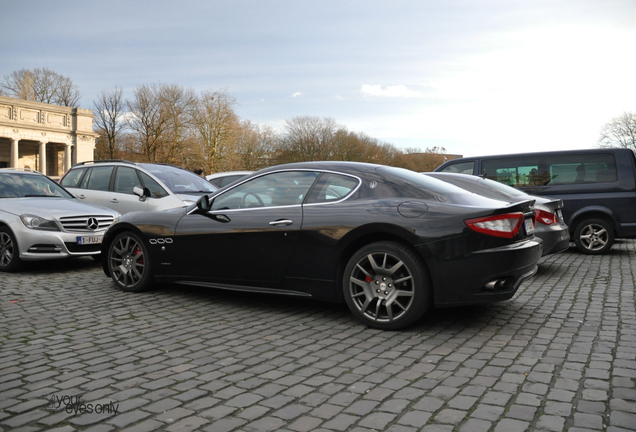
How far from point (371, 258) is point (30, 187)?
7.26 m

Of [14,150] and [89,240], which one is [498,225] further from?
[14,150]

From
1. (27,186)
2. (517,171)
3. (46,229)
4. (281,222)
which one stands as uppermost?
(517,171)

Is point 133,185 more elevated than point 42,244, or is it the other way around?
point 133,185

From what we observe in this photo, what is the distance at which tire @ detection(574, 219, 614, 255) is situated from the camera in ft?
36.2

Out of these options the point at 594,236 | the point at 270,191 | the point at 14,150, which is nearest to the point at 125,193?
the point at 270,191

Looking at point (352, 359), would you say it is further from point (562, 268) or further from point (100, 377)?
point (562, 268)

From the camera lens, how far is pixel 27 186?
31.9 ft

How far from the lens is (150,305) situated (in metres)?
6.05

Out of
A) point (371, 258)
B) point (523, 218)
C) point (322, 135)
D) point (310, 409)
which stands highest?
point (322, 135)

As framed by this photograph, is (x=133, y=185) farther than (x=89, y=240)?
Yes

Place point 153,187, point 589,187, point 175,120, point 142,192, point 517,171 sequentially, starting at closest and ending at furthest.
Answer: point 142,192
point 153,187
point 589,187
point 517,171
point 175,120

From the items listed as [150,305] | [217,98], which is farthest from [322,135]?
[150,305]

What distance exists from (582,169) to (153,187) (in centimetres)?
852

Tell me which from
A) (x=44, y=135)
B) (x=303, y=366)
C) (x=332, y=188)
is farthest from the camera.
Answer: (x=44, y=135)
